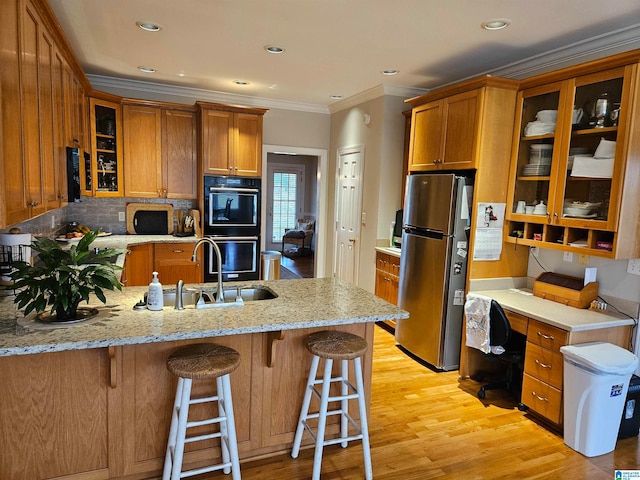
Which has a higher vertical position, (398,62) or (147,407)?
(398,62)

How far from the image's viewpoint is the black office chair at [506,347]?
10.0ft

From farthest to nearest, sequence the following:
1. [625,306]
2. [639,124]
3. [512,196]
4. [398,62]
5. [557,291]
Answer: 1. [398,62]
2. [512,196]
3. [557,291]
4. [625,306]
5. [639,124]

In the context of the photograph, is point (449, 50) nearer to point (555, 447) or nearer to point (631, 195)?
point (631, 195)

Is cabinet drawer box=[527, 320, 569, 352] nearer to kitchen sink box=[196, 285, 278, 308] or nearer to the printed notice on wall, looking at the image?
the printed notice on wall

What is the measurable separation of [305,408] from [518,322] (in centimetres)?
172

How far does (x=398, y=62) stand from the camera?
379 cm

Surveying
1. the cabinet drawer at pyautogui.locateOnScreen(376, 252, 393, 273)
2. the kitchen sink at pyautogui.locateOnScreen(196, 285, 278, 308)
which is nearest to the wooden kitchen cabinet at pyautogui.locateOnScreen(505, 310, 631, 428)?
the cabinet drawer at pyautogui.locateOnScreen(376, 252, 393, 273)

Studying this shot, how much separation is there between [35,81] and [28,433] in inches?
65.8

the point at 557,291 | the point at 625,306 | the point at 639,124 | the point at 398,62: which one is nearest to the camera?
the point at 639,124

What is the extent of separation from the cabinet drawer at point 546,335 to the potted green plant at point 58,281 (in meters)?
2.64

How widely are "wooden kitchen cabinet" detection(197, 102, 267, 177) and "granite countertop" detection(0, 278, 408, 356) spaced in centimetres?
266

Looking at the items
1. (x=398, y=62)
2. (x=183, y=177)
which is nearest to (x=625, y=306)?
(x=398, y=62)

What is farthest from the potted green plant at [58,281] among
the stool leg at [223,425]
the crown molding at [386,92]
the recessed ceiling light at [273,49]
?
the crown molding at [386,92]

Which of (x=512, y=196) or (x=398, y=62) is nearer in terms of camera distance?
(x=512, y=196)
